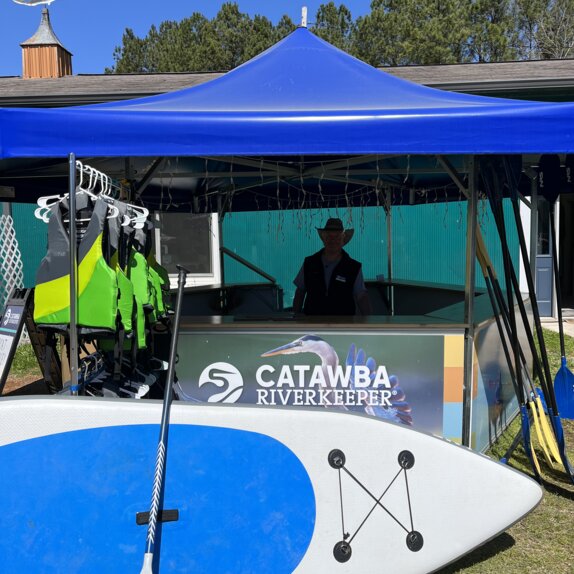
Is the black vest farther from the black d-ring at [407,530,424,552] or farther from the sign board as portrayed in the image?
the black d-ring at [407,530,424,552]

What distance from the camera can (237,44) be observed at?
26.0 metres

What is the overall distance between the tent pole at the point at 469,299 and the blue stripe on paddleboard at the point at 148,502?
1.51 metres

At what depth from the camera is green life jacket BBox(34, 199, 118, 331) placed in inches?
124

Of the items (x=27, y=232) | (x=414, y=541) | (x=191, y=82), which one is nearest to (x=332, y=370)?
(x=414, y=541)

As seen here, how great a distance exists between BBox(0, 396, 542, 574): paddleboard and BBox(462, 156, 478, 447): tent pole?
1.04 m

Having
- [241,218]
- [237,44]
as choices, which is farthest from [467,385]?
[237,44]

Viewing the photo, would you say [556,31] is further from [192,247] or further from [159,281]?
[159,281]

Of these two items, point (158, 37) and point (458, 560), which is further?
point (158, 37)

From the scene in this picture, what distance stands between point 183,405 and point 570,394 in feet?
11.4

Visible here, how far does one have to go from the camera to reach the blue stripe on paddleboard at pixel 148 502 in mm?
2797

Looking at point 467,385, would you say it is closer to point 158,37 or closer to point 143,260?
point 143,260

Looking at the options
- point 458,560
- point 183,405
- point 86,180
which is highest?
point 86,180

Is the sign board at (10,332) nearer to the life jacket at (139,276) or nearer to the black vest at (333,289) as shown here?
the life jacket at (139,276)

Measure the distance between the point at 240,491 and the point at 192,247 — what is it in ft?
25.1
